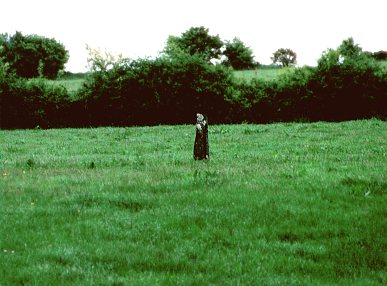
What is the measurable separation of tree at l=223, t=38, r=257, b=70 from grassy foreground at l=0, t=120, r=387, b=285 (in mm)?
76662

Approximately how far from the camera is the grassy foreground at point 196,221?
782cm

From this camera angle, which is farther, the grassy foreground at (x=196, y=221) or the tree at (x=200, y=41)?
the tree at (x=200, y=41)

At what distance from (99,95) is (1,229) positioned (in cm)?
3594

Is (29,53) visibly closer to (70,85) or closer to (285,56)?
(70,85)

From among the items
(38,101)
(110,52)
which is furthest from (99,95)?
(110,52)

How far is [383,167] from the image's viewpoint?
1524 cm

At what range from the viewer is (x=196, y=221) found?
33.6 ft

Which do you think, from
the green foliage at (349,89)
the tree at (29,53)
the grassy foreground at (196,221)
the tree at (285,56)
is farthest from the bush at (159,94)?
the tree at (285,56)

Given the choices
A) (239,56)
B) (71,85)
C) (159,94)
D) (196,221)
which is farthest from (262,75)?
(196,221)

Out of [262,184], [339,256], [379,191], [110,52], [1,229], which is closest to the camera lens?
[339,256]

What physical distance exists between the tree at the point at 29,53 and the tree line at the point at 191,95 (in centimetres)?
4291

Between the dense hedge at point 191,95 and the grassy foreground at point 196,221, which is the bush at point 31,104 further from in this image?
the grassy foreground at point 196,221

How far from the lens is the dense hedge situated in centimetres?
4316

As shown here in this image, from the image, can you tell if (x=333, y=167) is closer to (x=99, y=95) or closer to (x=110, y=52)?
(x=99, y=95)
